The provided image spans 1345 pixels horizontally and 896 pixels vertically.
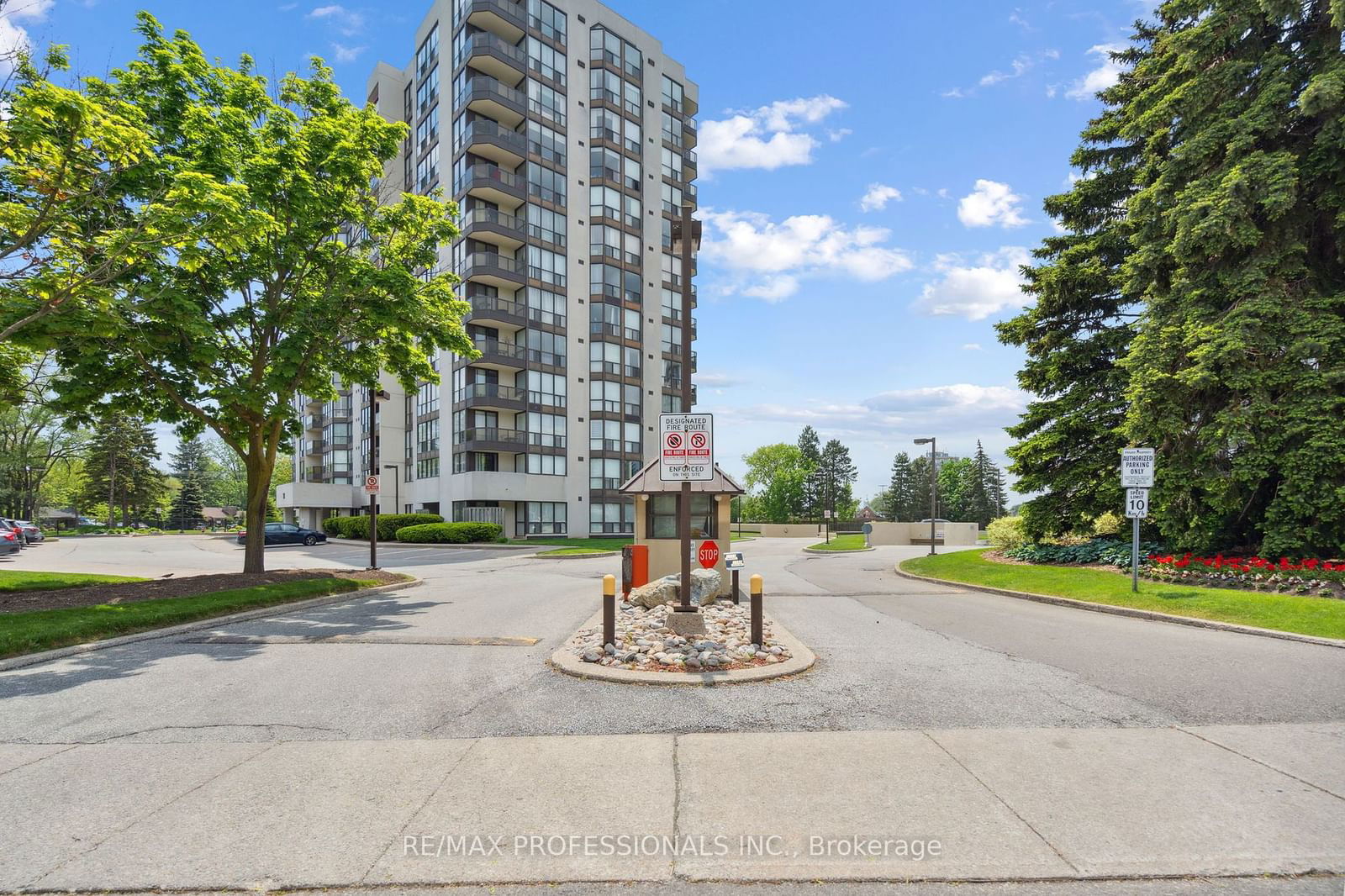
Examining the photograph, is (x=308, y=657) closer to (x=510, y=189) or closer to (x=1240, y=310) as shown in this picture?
(x=1240, y=310)

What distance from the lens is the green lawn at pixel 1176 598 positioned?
11.1 meters

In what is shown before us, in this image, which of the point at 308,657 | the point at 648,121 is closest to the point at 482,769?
the point at 308,657

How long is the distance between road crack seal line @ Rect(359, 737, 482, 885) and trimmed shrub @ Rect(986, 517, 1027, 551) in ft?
72.9

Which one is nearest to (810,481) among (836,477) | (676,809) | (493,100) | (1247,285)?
(836,477)

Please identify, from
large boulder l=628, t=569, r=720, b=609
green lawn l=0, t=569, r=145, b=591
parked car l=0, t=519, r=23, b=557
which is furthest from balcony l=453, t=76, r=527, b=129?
large boulder l=628, t=569, r=720, b=609

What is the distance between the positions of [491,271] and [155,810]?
1617 inches

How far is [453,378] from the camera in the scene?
4394cm

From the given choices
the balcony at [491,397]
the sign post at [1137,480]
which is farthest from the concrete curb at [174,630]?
the balcony at [491,397]

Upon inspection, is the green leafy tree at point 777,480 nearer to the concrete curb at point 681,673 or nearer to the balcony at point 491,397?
the balcony at point 491,397

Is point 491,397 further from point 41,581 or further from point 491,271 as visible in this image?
point 41,581

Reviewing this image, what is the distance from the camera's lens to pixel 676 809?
439cm

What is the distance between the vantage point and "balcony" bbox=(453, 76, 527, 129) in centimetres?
4178

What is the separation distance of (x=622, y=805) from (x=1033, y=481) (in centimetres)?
2042

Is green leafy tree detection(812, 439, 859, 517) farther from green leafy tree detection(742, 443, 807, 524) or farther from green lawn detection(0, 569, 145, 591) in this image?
green lawn detection(0, 569, 145, 591)
